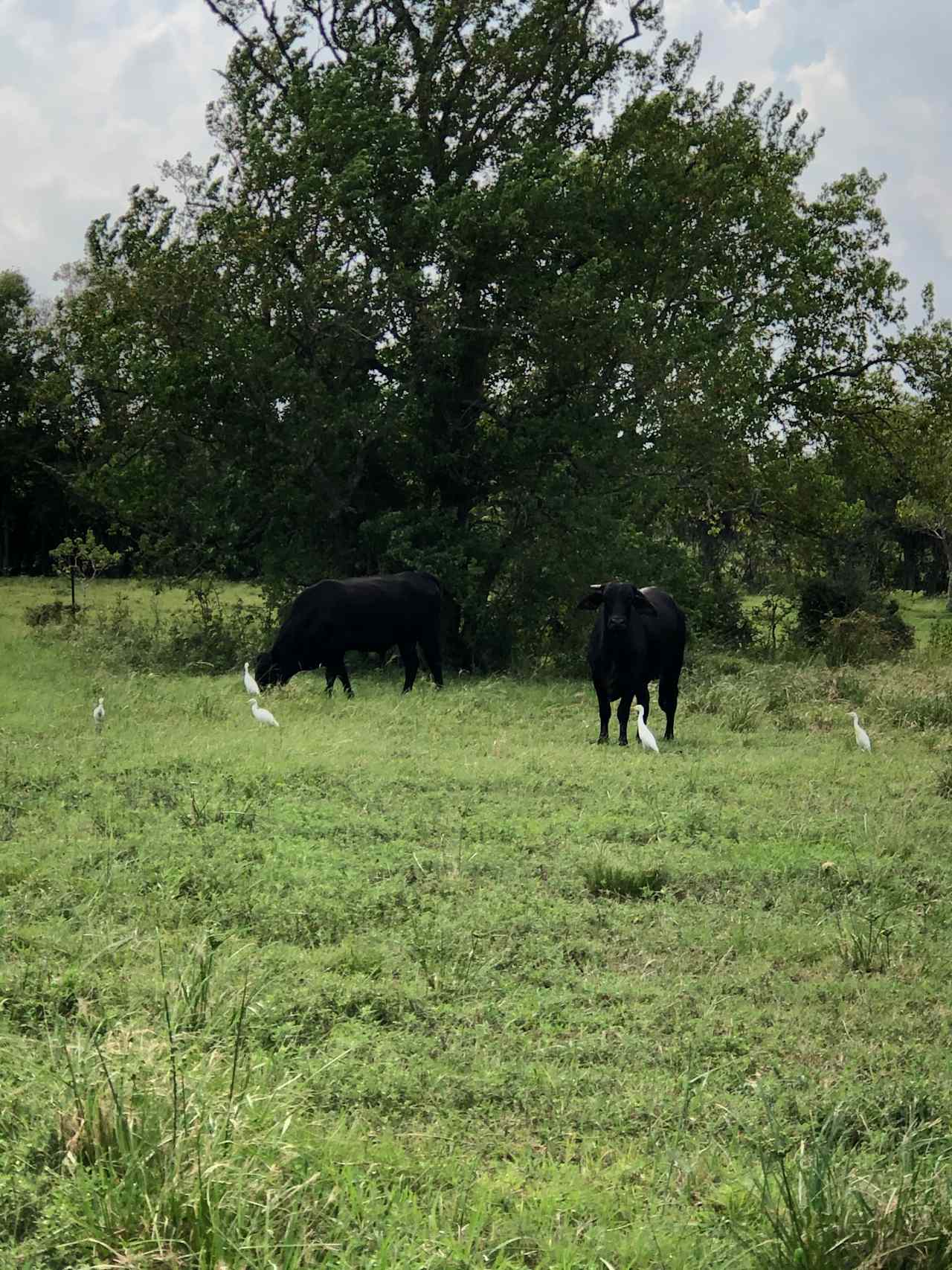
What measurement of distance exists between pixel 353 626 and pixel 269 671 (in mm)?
1210

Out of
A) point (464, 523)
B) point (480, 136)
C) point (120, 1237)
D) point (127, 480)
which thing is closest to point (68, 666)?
point (127, 480)

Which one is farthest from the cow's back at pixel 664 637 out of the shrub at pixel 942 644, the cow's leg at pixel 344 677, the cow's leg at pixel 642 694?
the shrub at pixel 942 644

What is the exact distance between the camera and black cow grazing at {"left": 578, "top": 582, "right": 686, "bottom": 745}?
1296cm

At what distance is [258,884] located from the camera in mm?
7105

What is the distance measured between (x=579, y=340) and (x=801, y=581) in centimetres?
829

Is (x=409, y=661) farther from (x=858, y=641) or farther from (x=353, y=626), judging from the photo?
(x=858, y=641)

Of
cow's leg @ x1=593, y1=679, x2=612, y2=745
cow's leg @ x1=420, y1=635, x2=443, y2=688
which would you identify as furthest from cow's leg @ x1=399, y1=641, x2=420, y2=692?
cow's leg @ x1=593, y1=679, x2=612, y2=745

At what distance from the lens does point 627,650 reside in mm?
13000

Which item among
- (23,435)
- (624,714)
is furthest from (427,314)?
(23,435)

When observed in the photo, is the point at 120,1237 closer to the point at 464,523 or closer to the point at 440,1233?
the point at 440,1233

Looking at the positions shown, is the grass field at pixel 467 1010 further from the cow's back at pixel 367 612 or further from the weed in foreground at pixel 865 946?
the cow's back at pixel 367 612

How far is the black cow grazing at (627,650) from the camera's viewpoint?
1296cm

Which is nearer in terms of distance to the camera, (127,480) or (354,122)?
(354,122)

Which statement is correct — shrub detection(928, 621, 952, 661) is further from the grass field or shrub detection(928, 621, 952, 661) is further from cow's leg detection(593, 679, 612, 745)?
the grass field
